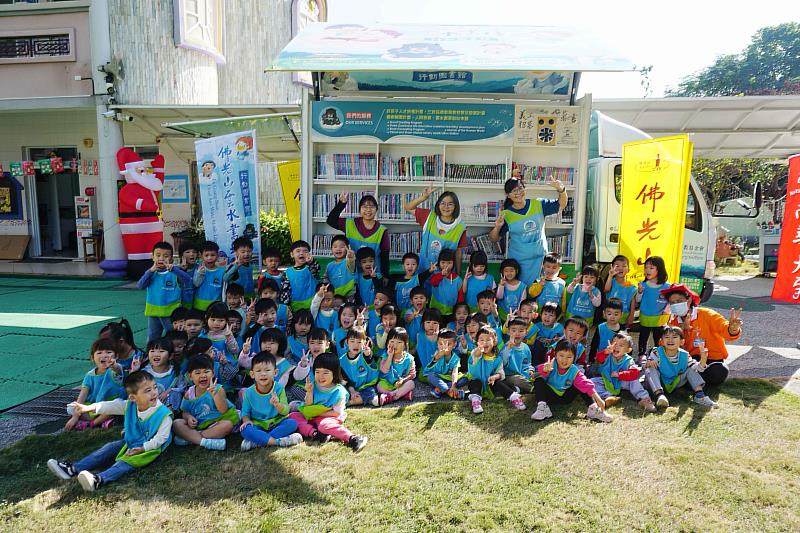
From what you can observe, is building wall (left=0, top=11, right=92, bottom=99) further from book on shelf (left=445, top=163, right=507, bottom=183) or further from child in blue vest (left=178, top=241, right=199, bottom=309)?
book on shelf (left=445, top=163, right=507, bottom=183)

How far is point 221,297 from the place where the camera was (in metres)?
5.11

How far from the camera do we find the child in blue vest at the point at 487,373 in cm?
413

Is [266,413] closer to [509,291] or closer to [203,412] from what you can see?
[203,412]

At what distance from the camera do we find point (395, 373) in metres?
4.25

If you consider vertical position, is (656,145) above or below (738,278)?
above

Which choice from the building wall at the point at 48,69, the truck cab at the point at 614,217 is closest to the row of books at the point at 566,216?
the truck cab at the point at 614,217

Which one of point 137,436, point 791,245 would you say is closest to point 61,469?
point 137,436

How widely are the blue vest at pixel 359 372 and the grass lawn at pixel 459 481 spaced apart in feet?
1.36

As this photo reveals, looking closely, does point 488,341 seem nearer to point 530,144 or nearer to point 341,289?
point 341,289

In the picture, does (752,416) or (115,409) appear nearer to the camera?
(115,409)

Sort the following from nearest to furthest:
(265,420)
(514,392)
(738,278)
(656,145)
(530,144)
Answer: (265,420)
(514,392)
(656,145)
(530,144)
(738,278)

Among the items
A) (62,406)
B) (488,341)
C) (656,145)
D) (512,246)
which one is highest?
(656,145)

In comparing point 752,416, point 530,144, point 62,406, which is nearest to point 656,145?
point 530,144

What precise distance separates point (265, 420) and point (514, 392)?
6.08ft
